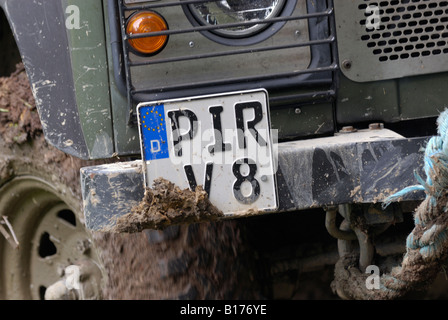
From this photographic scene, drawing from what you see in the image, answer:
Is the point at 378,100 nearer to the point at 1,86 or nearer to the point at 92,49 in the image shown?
the point at 92,49

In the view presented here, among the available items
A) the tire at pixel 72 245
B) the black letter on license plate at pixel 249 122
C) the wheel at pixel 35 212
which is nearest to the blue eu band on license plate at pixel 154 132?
the black letter on license plate at pixel 249 122

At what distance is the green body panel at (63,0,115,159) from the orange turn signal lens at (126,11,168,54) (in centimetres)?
11

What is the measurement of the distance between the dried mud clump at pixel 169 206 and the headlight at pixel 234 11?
1.77 ft

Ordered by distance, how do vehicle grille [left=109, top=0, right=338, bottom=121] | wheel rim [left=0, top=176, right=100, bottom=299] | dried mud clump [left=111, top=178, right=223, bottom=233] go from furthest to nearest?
wheel rim [left=0, top=176, right=100, bottom=299] → vehicle grille [left=109, top=0, right=338, bottom=121] → dried mud clump [left=111, top=178, right=223, bottom=233]

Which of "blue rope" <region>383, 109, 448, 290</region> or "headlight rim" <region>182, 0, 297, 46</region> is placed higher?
"headlight rim" <region>182, 0, 297, 46</region>

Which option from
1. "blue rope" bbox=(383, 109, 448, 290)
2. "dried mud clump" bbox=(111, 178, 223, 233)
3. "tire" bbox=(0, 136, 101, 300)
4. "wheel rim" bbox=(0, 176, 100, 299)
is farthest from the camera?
"wheel rim" bbox=(0, 176, 100, 299)

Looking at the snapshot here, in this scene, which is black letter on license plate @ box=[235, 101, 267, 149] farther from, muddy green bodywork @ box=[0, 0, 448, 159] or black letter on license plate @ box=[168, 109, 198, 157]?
muddy green bodywork @ box=[0, 0, 448, 159]

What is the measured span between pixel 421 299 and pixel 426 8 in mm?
1357

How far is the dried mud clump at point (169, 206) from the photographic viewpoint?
1958 mm

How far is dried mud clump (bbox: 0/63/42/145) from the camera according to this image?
282 cm

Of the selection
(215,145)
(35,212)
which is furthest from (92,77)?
(35,212)

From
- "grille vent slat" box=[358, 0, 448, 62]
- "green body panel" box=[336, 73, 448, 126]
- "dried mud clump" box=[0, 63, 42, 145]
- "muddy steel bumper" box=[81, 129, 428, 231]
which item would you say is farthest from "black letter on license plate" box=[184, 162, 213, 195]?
"dried mud clump" box=[0, 63, 42, 145]

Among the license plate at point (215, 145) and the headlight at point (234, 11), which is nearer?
the license plate at point (215, 145)

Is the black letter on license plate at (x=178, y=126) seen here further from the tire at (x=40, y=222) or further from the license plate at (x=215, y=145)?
the tire at (x=40, y=222)
